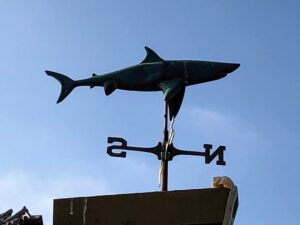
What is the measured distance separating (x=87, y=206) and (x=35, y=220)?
1.82ft

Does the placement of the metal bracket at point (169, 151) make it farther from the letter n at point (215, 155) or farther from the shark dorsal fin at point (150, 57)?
the shark dorsal fin at point (150, 57)

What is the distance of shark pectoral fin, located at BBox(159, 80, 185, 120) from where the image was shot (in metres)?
8.58

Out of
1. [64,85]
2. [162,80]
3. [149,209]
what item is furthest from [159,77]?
[149,209]

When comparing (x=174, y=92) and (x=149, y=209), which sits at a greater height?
(x=174, y=92)

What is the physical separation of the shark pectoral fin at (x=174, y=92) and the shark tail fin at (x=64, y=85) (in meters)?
1.33

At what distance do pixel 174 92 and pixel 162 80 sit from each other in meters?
0.32

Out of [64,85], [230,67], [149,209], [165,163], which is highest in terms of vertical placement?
[230,67]

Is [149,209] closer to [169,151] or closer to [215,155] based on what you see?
[169,151]

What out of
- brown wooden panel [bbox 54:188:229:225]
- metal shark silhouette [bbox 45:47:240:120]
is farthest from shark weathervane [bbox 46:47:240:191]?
brown wooden panel [bbox 54:188:229:225]

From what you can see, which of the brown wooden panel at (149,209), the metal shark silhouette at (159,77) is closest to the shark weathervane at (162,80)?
the metal shark silhouette at (159,77)

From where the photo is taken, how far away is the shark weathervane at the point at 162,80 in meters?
8.46

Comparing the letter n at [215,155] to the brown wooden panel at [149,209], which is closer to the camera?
the brown wooden panel at [149,209]

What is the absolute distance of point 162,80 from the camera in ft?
28.9

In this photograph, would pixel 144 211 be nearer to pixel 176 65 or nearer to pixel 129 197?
pixel 129 197
